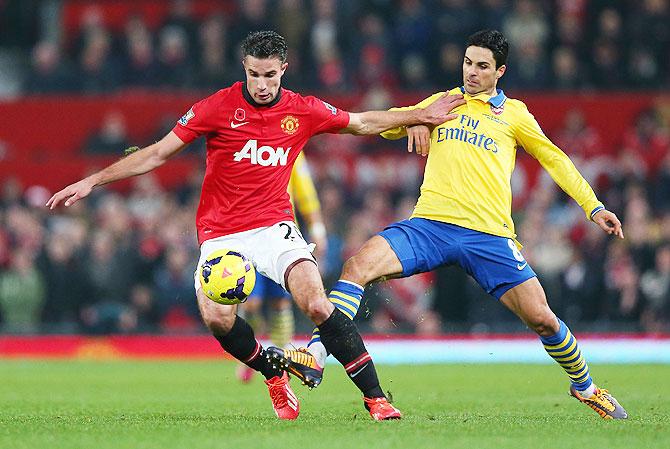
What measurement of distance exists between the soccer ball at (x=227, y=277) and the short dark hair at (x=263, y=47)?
132 centimetres

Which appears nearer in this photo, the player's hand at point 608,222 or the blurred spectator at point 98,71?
the player's hand at point 608,222

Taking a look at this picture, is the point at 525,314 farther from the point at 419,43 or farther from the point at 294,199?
the point at 419,43

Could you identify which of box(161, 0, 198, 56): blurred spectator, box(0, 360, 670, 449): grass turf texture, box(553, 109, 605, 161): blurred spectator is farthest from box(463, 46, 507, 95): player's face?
box(161, 0, 198, 56): blurred spectator

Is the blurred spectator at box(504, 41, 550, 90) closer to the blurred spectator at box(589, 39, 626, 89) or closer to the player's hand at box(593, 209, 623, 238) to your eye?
the blurred spectator at box(589, 39, 626, 89)

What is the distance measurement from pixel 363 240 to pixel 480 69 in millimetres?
8430

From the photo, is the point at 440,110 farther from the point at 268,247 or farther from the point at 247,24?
the point at 247,24

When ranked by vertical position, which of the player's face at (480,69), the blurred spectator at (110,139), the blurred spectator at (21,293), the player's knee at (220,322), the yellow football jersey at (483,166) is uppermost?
the player's face at (480,69)

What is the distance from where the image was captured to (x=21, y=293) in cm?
1855

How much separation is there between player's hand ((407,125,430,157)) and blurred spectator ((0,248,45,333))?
1030cm

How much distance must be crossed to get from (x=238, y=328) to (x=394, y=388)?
3.78 metres

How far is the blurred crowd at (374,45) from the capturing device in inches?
805

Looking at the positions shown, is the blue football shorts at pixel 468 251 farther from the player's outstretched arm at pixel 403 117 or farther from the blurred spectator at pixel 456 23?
the blurred spectator at pixel 456 23

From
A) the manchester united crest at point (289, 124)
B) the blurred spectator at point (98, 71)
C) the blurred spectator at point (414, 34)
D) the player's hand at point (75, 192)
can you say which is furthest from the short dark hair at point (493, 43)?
the blurred spectator at point (98, 71)

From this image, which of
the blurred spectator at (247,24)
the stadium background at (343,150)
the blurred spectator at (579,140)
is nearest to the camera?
the stadium background at (343,150)
